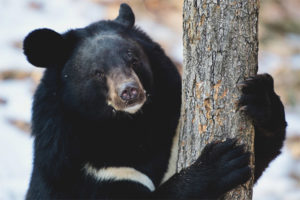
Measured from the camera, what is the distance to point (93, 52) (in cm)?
427

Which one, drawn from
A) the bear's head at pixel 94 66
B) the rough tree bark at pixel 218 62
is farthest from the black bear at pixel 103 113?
the rough tree bark at pixel 218 62

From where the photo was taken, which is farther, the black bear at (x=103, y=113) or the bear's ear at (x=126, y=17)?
the bear's ear at (x=126, y=17)

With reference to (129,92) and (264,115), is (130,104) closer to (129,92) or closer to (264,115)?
(129,92)

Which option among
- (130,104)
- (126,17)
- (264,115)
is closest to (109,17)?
(126,17)

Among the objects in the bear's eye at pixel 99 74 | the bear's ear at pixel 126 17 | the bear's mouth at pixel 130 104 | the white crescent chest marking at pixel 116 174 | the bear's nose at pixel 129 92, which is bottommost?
the white crescent chest marking at pixel 116 174

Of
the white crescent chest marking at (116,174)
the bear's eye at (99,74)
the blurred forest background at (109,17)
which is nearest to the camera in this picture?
the bear's eye at (99,74)

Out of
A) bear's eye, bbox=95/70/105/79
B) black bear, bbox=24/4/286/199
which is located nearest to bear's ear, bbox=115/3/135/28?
black bear, bbox=24/4/286/199

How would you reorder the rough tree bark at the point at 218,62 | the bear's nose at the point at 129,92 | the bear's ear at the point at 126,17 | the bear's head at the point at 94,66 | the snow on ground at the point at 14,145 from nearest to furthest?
the rough tree bark at the point at 218,62 → the bear's nose at the point at 129,92 → the bear's head at the point at 94,66 → the bear's ear at the point at 126,17 → the snow on ground at the point at 14,145

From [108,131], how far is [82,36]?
801mm

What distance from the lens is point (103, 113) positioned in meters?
4.24

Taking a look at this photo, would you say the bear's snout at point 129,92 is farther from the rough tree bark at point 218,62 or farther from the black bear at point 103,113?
the rough tree bark at point 218,62

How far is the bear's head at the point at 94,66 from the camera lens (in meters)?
4.06

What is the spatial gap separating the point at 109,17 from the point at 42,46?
8.37m

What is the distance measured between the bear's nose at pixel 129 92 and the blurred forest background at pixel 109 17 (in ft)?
16.7
